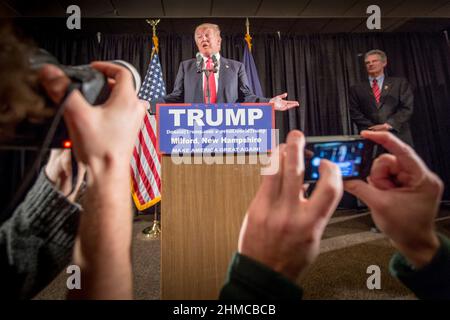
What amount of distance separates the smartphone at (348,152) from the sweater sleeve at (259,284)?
245mm

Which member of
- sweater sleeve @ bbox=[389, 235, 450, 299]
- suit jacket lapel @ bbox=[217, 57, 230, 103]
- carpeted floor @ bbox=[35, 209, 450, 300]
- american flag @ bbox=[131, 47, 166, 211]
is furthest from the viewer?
american flag @ bbox=[131, 47, 166, 211]

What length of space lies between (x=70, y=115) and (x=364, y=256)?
1.67 meters

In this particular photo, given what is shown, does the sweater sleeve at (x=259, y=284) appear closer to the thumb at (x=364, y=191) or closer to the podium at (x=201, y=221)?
the thumb at (x=364, y=191)

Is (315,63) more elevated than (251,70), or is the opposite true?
(315,63)

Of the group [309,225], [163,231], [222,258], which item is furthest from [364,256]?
[309,225]

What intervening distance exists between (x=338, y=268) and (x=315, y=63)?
2.54 metres

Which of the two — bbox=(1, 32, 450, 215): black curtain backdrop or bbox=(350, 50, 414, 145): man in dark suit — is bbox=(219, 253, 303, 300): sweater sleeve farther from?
bbox=(1, 32, 450, 215): black curtain backdrop

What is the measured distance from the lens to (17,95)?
41 cm

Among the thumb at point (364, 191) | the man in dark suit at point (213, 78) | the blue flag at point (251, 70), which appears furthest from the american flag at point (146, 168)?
the thumb at point (364, 191)

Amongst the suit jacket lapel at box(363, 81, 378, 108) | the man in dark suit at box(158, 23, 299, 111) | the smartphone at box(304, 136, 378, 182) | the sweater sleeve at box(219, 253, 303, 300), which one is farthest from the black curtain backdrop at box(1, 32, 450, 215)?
the sweater sleeve at box(219, 253, 303, 300)

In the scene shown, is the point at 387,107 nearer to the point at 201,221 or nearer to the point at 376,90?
the point at 376,90

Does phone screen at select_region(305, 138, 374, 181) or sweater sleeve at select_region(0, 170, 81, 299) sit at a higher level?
phone screen at select_region(305, 138, 374, 181)

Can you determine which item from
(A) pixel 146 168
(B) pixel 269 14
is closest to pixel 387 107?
(A) pixel 146 168

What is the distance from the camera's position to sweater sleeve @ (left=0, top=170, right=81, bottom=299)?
0.45 meters
